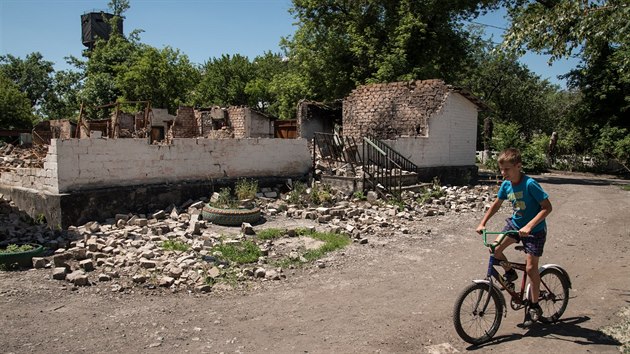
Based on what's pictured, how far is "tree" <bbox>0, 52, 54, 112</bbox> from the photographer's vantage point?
43.1 metres

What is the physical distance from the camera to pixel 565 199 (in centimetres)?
1434

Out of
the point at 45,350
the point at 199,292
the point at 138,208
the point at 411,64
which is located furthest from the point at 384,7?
the point at 45,350

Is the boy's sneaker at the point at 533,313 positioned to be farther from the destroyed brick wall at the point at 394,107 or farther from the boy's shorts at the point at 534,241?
the destroyed brick wall at the point at 394,107

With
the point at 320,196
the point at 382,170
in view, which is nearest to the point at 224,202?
the point at 320,196

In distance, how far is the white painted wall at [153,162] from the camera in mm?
9594

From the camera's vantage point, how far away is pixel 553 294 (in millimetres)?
4469

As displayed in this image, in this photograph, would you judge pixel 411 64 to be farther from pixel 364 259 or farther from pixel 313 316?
pixel 313 316

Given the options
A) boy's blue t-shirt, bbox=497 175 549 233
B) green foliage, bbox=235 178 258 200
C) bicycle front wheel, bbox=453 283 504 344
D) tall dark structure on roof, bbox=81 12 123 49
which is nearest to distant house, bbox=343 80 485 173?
green foliage, bbox=235 178 258 200

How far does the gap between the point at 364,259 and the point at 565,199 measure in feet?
33.4

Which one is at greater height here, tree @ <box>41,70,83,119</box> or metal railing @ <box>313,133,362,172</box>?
tree @ <box>41,70,83,119</box>

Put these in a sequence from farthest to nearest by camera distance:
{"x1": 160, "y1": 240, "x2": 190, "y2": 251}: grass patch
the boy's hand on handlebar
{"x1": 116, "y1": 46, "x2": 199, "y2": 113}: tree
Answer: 1. {"x1": 116, "y1": 46, "x2": 199, "y2": 113}: tree
2. {"x1": 160, "y1": 240, "x2": 190, "y2": 251}: grass patch
3. the boy's hand on handlebar

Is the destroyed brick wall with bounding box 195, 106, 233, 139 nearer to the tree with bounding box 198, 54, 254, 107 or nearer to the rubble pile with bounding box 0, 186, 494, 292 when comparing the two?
the rubble pile with bounding box 0, 186, 494, 292

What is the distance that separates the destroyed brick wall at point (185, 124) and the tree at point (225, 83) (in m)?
14.2

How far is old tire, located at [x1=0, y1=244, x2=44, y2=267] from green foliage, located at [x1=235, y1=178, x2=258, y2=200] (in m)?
5.16
